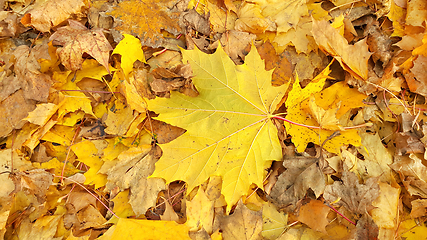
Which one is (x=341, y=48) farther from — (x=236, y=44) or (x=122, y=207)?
(x=122, y=207)

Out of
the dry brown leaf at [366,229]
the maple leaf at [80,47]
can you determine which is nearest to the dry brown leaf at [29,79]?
the maple leaf at [80,47]

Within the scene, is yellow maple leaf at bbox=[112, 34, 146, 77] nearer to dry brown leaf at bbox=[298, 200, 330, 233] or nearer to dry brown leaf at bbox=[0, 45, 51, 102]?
dry brown leaf at bbox=[0, 45, 51, 102]

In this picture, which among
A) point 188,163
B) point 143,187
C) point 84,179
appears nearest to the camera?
point 188,163

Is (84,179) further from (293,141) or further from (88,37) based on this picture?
(293,141)

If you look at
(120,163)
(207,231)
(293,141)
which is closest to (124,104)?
(120,163)

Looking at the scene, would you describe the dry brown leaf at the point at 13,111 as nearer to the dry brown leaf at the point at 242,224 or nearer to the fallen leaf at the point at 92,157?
the fallen leaf at the point at 92,157

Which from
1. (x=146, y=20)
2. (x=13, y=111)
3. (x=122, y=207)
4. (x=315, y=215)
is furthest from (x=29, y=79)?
(x=315, y=215)
